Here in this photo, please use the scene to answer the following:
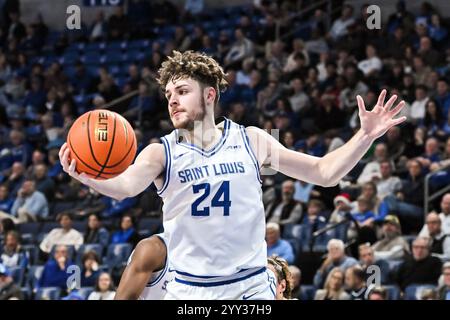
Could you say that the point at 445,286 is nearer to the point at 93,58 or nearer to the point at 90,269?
the point at 90,269

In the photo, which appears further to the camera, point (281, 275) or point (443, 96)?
point (443, 96)

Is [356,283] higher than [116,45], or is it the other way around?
[116,45]

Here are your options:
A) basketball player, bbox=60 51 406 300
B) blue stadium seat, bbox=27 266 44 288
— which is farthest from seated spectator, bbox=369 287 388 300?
blue stadium seat, bbox=27 266 44 288

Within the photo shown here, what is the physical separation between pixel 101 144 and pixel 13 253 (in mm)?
7966

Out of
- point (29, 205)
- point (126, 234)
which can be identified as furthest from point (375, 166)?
point (29, 205)

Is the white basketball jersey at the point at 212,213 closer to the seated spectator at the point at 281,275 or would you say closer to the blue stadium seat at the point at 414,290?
the seated spectator at the point at 281,275

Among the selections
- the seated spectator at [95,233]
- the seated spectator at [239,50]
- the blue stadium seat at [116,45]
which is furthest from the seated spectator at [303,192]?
the blue stadium seat at [116,45]

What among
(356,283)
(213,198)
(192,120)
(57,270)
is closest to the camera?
(213,198)

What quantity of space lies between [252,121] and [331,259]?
397cm

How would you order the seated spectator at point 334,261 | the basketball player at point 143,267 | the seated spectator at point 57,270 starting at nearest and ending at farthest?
1. the basketball player at point 143,267
2. the seated spectator at point 334,261
3. the seated spectator at point 57,270

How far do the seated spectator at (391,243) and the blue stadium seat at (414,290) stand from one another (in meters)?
0.53

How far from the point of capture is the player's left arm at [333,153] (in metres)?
5.15

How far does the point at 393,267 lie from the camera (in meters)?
10.5

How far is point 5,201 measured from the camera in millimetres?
14570
